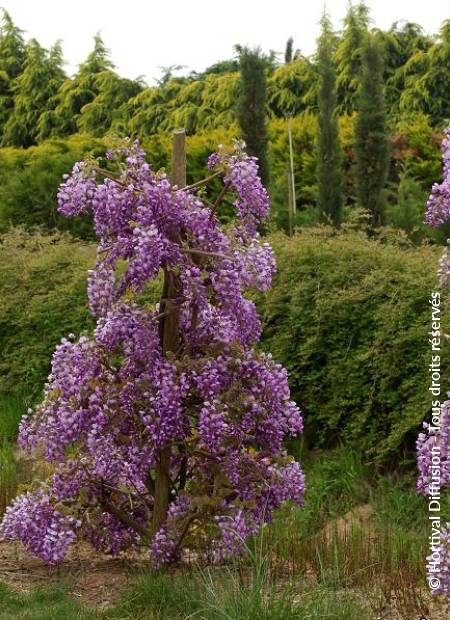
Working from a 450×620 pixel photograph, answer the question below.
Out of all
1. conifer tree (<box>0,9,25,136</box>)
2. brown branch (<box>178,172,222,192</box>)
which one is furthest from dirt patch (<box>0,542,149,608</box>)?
conifer tree (<box>0,9,25,136</box>)

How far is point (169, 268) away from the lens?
14.6ft

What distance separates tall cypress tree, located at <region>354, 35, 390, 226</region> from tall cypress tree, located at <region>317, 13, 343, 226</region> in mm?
307

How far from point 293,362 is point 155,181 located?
2.94 m

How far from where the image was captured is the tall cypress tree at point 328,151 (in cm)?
1509

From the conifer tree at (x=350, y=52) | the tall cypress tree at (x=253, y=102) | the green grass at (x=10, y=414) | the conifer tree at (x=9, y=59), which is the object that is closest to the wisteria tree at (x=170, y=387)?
the green grass at (x=10, y=414)

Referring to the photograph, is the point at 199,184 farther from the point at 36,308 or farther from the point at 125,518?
the point at 36,308

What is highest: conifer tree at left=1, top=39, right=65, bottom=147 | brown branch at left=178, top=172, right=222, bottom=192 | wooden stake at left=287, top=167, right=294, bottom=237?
conifer tree at left=1, top=39, right=65, bottom=147

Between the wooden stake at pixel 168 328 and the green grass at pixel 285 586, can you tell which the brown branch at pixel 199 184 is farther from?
the green grass at pixel 285 586

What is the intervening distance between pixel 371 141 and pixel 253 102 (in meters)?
1.92

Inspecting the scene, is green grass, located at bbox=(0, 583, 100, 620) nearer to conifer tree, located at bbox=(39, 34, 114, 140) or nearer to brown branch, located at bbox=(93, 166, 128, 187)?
brown branch, located at bbox=(93, 166, 128, 187)

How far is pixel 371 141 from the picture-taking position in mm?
15125

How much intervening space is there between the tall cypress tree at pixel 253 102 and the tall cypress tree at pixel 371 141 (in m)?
1.47

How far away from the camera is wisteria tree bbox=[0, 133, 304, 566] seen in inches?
175

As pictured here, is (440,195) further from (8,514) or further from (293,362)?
(293,362)
